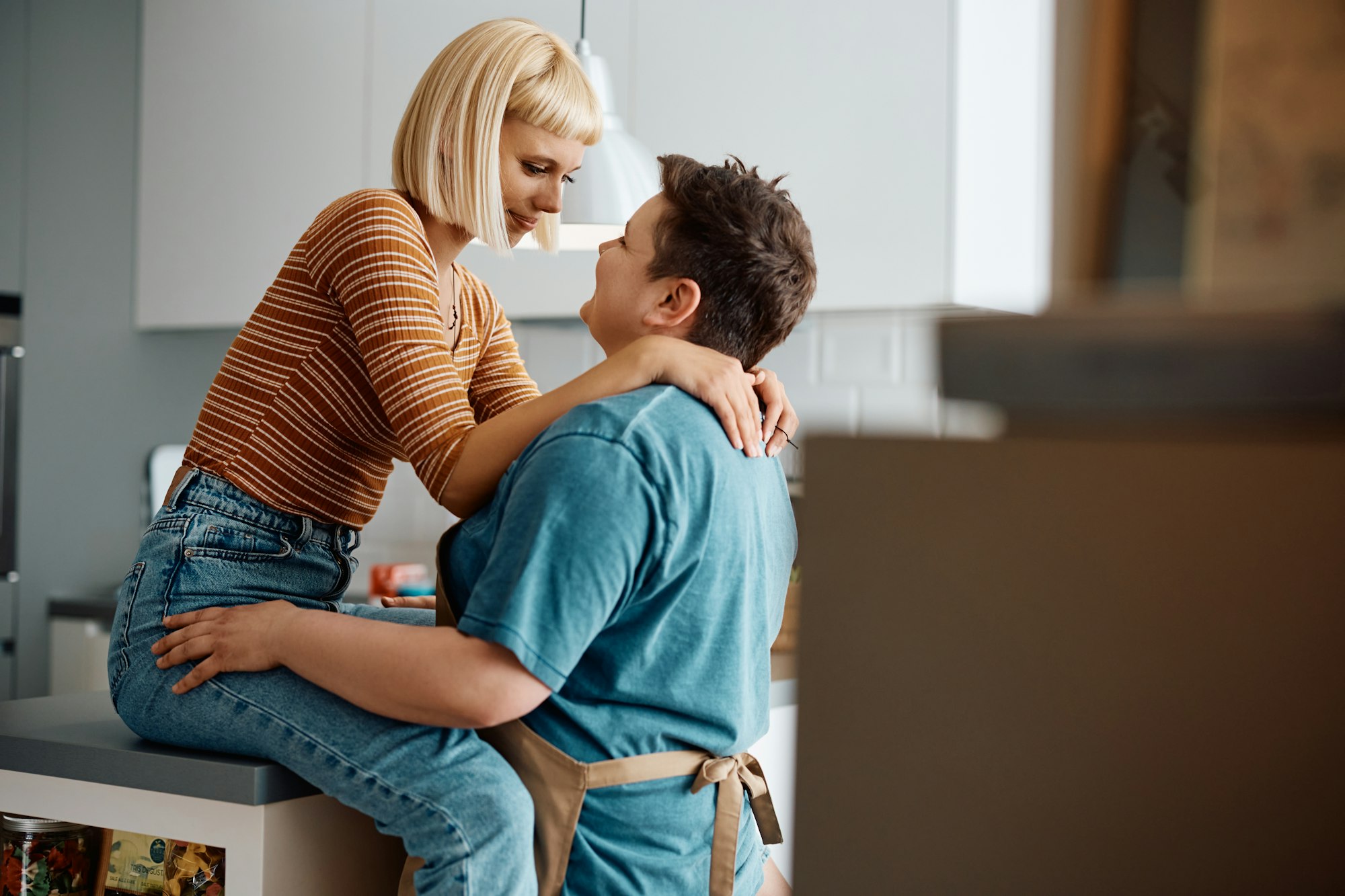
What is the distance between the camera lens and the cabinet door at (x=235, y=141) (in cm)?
296

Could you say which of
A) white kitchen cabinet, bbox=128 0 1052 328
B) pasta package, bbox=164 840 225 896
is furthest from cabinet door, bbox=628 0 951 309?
pasta package, bbox=164 840 225 896

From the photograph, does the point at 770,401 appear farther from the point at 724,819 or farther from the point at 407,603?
the point at 407,603

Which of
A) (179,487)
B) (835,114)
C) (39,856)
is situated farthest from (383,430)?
(835,114)

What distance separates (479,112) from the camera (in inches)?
45.4

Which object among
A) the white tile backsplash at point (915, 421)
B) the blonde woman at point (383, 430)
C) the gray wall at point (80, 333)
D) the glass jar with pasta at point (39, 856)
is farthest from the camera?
the gray wall at point (80, 333)

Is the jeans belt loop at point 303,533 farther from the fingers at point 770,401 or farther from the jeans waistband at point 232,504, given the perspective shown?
the fingers at point 770,401

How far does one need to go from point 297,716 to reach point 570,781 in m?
0.24

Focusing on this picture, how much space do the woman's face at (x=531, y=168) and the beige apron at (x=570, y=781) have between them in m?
0.42

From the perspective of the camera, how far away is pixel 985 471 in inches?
10.2

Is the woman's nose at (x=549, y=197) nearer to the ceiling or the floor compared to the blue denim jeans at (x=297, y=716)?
→ nearer to the ceiling

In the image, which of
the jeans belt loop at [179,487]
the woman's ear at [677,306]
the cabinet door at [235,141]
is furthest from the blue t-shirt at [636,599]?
the cabinet door at [235,141]

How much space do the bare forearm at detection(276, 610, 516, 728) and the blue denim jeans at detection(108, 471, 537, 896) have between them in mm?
21

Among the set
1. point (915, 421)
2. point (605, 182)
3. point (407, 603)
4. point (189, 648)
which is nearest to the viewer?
point (915, 421)

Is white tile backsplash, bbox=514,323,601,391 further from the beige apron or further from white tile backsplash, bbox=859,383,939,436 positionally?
white tile backsplash, bbox=859,383,939,436
